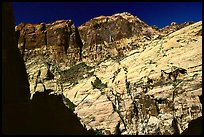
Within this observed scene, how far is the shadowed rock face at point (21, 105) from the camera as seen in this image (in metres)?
24.1

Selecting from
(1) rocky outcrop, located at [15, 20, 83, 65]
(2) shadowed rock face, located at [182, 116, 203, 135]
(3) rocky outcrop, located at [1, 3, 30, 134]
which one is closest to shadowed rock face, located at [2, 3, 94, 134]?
(3) rocky outcrop, located at [1, 3, 30, 134]

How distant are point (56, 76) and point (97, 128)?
1592 centimetres

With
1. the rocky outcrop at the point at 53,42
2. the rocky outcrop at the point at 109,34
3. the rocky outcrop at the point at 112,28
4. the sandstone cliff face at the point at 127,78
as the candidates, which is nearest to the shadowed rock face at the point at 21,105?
the sandstone cliff face at the point at 127,78

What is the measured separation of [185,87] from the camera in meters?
34.4

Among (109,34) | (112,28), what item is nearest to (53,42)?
(109,34)

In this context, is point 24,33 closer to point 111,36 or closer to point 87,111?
point 111,36

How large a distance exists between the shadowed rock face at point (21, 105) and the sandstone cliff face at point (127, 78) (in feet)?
5.96

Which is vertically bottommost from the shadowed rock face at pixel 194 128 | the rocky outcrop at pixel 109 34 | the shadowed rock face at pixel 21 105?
the shadowed rock face at pixel 194 128

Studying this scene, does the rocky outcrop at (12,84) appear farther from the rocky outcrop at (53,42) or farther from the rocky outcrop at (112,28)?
the rocky outcrop at (112,28)

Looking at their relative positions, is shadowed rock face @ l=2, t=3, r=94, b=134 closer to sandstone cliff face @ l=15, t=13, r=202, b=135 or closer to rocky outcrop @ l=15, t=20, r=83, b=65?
sandstone cliff face @ l=15, t=13, r=202, b=135

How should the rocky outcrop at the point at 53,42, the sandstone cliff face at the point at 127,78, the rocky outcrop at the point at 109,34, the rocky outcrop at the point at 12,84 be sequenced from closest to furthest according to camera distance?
the rocky outcrop at the point at 12,84 < the sandstone cliff face at the point at 127,78 < the rocky outcrop at the point at 109,34 < the rocky outcrop at the point at 53,42

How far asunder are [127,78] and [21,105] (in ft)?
50.8

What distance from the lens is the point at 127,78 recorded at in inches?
1596

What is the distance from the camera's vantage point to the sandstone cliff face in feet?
112
